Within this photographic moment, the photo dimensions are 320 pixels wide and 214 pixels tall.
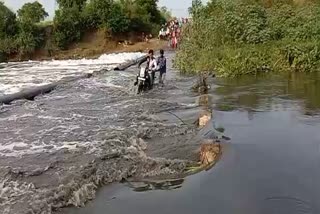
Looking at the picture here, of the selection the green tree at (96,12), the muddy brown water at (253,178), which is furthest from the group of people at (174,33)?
the muddy brown water at (253,178)

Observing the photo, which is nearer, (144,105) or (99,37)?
(144,105)

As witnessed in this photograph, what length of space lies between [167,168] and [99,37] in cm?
3758

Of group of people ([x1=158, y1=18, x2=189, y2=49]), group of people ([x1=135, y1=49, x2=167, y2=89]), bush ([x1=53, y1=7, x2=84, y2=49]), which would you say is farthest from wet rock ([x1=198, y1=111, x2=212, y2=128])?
bush ([x1=53, y1=7, x2=84, y2=49])

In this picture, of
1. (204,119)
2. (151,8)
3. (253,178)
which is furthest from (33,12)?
(253,178)

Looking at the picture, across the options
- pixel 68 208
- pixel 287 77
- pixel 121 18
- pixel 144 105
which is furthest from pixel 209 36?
pixel 121 18

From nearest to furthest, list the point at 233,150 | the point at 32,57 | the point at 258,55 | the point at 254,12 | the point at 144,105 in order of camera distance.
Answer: the point at 233,150 < the point at 144,105 < the point at 258,55 < the point at 254,12 < the point at 32,57

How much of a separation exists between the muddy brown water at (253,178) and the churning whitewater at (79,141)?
2.12 ft

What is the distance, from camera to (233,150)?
29.2 ft

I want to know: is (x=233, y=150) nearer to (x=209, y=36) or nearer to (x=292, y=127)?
(x=292, y=127)

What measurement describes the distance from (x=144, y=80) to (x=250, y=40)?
21.7 feet

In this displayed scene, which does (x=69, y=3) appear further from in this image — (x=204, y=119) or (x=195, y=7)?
(x=204, y=119)

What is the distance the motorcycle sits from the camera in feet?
57.2

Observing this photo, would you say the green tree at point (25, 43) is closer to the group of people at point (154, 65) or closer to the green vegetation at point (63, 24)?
the green vegetation at point (63, 24)

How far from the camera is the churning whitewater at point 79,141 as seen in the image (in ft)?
24.8
